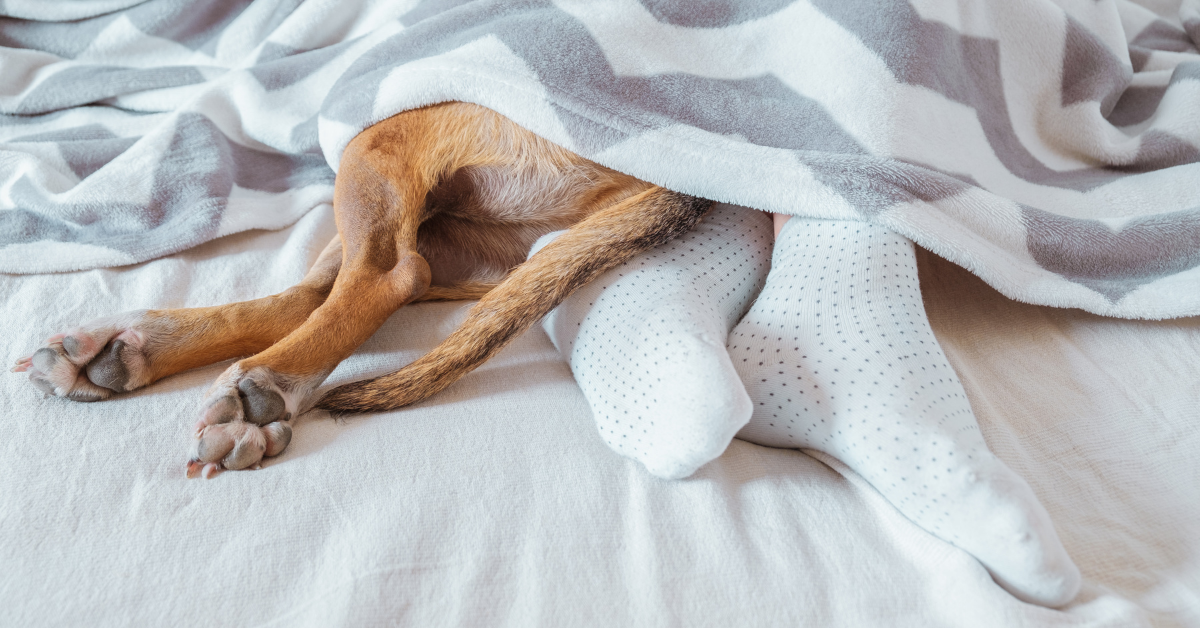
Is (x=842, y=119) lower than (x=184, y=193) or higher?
higher

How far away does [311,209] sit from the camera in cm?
176

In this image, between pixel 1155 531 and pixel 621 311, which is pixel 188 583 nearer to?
pixel 621 311

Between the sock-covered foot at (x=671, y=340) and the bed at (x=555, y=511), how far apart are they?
2.2 inches

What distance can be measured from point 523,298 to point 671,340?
267mm

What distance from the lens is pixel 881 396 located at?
0.99 m

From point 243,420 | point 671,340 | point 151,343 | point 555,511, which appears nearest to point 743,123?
point 671,340

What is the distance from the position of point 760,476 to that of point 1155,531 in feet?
1.67

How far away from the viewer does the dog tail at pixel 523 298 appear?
1148mm

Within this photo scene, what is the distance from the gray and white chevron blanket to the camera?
126 cm

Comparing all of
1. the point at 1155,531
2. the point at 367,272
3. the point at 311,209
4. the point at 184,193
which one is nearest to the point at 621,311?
the point at 367,272

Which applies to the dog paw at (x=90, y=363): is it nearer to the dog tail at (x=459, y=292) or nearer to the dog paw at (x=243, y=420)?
the dog paw at (x=243, y=420)

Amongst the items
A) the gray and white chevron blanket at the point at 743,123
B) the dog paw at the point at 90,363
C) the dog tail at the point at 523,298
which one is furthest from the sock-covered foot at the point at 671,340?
the dog paw at the point at 90,363

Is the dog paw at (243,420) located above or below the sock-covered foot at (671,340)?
below

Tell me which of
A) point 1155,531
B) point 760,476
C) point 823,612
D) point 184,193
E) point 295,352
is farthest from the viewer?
point 184,193
